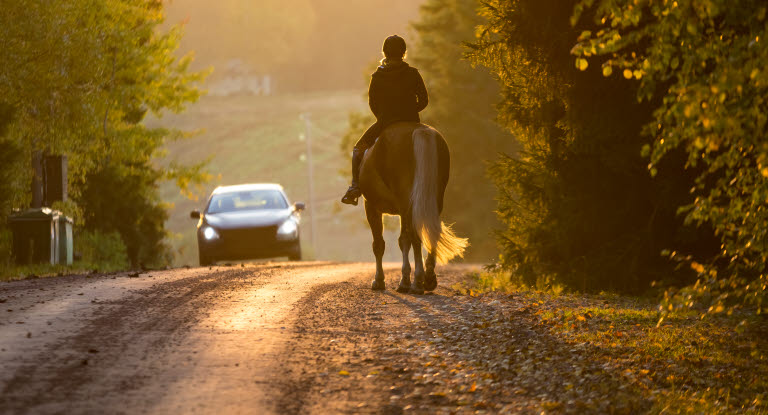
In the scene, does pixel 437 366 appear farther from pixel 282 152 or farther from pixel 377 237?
pixel 282 152

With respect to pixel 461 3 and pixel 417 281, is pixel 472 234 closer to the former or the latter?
pixel 461 3

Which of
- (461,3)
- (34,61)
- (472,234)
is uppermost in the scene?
(461,3)

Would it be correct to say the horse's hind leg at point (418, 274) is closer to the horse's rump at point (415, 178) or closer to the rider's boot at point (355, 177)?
the horse's rump at point (415, 178)

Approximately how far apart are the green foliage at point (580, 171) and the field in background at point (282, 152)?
5703 cm

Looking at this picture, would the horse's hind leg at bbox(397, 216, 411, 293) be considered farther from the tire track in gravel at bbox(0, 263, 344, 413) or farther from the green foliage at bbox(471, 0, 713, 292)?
the green foliage at bbox(471, 0, 713, 292)

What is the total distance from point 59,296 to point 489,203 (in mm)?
28813

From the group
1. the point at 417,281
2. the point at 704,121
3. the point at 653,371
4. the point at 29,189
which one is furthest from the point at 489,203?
the point at 704,121

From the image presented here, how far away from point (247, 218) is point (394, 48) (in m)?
11.0

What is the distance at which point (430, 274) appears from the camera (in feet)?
39.6

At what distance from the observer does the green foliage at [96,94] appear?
18.4 meters

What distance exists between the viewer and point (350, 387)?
22.5 ft

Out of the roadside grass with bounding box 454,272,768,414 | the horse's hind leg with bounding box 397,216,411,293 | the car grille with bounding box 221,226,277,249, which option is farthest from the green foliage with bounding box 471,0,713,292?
the car grille with bounding box 221,226,277,249

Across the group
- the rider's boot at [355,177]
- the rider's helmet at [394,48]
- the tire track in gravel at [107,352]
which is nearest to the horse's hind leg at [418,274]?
the rider's boot at [355,177]

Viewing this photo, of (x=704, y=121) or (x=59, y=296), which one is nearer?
(x=704, y=121)
